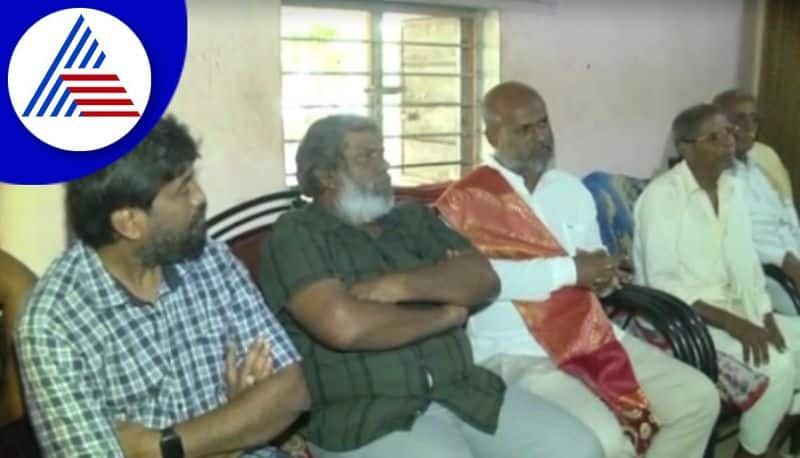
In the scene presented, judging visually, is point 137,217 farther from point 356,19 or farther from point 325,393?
point 356,19

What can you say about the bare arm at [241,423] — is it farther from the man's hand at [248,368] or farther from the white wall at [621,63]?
the white wall at [621,63]

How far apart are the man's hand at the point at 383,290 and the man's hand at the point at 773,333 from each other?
1331 millimetres

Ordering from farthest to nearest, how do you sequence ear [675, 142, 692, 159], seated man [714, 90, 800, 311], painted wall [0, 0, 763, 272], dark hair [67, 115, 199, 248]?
seated man [714, 90, 800, 311]
ear [675, 142, 692, 159]
painted wall [0, 0, 763, 272]
dark hair [67, 115, 199, 248]

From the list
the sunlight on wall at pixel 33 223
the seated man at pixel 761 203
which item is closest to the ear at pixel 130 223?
the sunlight on wall at pixel 33 223

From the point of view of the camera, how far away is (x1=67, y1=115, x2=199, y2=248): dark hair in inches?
58.4

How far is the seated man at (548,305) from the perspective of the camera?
216cm

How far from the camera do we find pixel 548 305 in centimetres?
224

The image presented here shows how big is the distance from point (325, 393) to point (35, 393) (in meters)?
0.65

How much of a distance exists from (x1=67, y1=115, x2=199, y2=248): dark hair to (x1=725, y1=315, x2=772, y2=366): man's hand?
1.78m

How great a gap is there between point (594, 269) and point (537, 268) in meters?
0.17

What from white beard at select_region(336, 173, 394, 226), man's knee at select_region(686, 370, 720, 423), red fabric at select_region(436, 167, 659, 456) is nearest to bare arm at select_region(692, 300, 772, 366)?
man's knee at select_region(686, 370, 720, 423)

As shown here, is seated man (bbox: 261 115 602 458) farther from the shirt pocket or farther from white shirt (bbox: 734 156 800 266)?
white shirt (bbox: 734 156 800 266)

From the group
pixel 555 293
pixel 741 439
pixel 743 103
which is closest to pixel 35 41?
pixel 555 293

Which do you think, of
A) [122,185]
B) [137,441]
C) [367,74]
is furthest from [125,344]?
[367,74]
